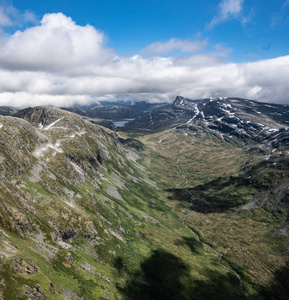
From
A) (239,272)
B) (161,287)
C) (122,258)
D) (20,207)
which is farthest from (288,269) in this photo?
(20,207)

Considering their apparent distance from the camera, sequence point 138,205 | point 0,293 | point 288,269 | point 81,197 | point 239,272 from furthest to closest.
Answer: point 138,205 → point 288,269 → point 239,272 → point 81,197 → point 0,293

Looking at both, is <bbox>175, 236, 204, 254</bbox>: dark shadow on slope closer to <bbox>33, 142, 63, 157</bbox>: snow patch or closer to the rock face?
the rock face

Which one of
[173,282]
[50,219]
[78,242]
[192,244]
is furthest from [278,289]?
[50,219]

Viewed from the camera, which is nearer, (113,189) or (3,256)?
(3,256)

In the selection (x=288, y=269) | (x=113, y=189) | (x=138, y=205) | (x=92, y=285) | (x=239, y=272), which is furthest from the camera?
(x=138, y=205)

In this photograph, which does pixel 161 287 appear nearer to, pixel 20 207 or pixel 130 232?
pixel 130 232
